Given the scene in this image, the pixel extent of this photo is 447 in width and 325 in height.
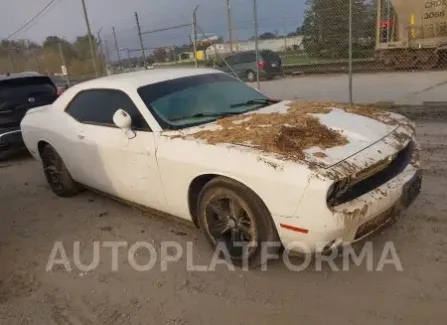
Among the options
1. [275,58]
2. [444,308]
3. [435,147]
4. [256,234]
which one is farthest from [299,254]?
[275,58]

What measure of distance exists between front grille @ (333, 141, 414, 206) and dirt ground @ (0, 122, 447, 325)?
64 cm

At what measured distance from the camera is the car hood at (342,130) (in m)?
2.82

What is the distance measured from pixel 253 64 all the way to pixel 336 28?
5044 millimetres

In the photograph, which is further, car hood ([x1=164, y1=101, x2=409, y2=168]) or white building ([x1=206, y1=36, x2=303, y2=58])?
white building ([x1=206, y1=36, x2=303, y2=58])

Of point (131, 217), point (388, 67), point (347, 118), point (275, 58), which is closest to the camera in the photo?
point (347, 118)

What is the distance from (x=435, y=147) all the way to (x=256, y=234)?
3786 mm

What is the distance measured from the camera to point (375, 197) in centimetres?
283

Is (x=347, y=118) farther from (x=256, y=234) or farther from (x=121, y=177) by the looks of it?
(x=121, y=177)

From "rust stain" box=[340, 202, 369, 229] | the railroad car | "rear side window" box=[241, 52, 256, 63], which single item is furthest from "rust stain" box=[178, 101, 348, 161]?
"rear side window" box=[241, 52, 256, 63]

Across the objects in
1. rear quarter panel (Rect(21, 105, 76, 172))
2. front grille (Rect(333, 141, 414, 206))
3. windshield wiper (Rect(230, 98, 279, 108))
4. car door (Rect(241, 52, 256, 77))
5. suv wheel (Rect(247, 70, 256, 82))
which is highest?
windshield wiper (Rect(230, 98, 279, 108))

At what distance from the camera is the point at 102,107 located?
4.23 metres

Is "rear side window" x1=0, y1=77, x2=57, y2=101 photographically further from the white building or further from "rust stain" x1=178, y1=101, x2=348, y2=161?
the white building

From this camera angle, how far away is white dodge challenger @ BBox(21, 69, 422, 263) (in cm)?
273

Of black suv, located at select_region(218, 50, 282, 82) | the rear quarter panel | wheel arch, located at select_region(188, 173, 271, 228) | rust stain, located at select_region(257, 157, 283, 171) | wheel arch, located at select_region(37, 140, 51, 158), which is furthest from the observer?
black suv, located at select_region(218, 50, 282, 82)
